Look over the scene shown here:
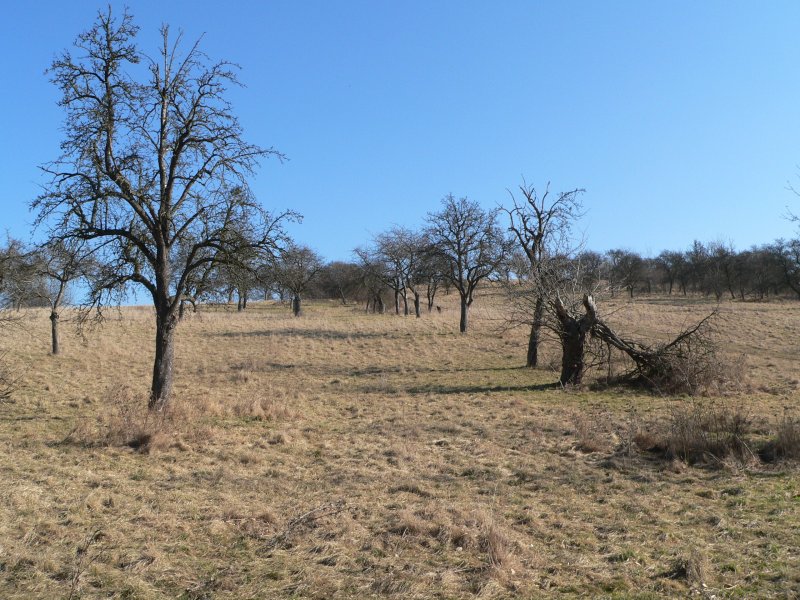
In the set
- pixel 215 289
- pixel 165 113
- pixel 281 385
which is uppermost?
pixel 165 113

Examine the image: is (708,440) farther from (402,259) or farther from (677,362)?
(402,259)

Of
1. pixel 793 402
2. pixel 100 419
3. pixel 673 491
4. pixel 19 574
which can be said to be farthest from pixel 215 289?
pixel 793 402

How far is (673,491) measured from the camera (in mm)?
8203

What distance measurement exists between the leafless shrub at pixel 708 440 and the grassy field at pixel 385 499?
0.65 ft

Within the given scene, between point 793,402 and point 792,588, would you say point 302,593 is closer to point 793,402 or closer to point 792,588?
point 792,588

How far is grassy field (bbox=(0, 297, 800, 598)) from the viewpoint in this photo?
5.49 meters

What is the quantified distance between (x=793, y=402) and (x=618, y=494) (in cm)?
1003

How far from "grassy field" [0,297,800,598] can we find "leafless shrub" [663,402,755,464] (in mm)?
197

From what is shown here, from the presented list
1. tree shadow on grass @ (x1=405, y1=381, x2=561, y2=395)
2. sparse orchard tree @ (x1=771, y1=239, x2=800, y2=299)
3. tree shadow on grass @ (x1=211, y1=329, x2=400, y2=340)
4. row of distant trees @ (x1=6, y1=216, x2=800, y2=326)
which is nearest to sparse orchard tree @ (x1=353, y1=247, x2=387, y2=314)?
row of distant trees @ (x1=6, y1=216, x2=800, y2=326)

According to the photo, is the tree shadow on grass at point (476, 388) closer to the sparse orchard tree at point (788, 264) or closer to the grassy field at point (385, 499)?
the grassy field at point (385, 499)

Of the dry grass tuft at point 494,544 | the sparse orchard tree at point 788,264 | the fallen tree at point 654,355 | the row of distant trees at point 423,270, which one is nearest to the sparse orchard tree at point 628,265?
the row of distant trees at point 423,270

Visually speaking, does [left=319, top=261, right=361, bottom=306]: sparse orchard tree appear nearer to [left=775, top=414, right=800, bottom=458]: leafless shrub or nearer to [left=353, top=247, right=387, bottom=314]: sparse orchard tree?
[left=353, top=247, right=387, bottom=314]: sparse orchard tree

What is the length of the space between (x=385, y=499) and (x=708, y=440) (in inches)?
225

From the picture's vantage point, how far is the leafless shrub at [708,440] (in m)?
9.59
